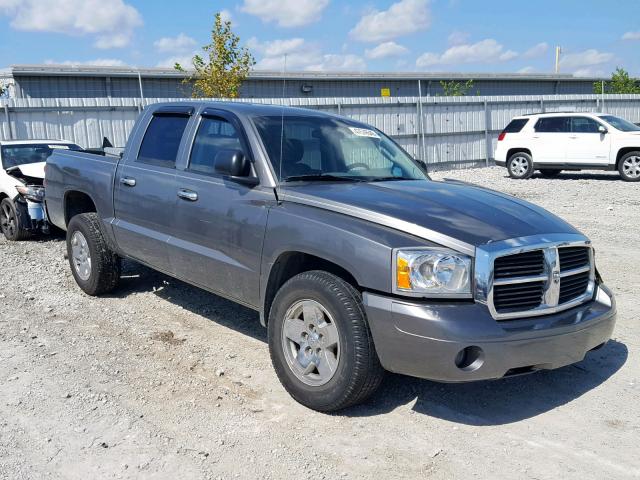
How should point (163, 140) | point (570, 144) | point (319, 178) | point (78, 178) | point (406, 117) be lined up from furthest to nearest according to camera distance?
point (406, 117) → point (570, 144) → point (78, 178) → point (163, 140) → point (319, 178)

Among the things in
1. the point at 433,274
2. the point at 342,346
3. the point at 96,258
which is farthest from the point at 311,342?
the point at 96,258

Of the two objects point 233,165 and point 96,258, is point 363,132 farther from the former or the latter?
point 96,258

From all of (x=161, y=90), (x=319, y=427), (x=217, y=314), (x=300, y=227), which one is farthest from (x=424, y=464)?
(x=161, y=90)

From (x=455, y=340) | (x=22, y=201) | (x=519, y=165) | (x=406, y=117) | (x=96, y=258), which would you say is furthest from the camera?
(x=406, y=117)

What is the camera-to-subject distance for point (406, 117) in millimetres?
21844

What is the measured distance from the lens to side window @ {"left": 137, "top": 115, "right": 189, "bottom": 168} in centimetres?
548

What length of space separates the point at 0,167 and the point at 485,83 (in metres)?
37.7

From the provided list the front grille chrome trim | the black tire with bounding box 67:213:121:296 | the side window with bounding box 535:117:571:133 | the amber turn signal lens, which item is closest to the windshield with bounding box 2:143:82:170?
the black tire with bounding box 67:213:121:296

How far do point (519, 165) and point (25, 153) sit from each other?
13.4 metres

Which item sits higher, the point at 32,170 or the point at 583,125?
the point at 583,125

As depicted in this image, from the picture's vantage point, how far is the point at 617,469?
A: 341 centimetres

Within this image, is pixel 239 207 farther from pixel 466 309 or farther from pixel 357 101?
pixel 357 101

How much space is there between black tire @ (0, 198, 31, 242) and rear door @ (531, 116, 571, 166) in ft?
45.2

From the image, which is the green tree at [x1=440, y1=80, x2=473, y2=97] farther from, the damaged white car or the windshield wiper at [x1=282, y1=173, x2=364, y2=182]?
the windshield wiper at [x1=282, y1=173, x2=364, y2=182]
